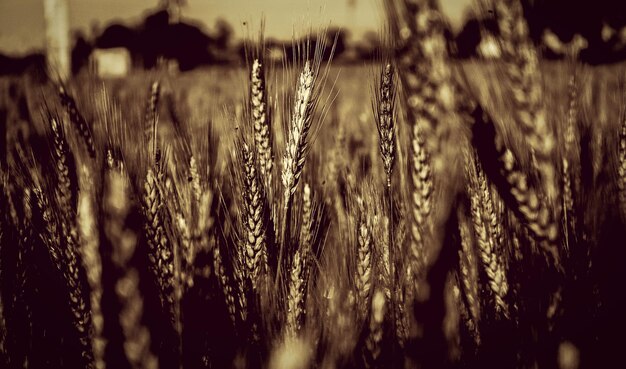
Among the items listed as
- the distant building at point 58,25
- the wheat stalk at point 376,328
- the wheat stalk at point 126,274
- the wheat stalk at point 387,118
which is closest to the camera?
the wheat stalk at point 126,274

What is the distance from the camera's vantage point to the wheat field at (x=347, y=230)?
1.46 feet

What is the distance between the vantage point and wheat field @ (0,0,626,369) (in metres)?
0.45

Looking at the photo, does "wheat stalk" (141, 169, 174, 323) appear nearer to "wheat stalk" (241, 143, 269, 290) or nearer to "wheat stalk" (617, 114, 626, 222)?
Answer: "wheat stalk" (241, 143, 269, 290)

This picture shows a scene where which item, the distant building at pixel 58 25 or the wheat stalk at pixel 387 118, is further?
the distant building at pixel 58 25

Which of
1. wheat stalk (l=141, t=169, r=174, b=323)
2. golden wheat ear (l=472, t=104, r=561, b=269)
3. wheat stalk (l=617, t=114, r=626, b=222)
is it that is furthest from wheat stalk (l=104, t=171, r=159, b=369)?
wheat stalk (l=617, t=114, r=626, b=222)

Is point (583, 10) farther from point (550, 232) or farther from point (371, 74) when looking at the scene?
point (550, 232)

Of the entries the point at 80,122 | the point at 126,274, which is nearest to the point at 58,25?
the point at 80,122

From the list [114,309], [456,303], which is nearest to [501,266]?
[456,303]

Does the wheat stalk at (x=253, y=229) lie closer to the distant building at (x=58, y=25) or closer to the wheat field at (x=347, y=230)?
the wheat field at (x=347, y=230)

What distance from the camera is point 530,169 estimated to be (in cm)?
50

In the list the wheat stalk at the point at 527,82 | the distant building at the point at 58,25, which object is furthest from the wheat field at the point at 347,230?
the distant building at the point at 58,25

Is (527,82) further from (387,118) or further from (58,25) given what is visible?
(58,25)

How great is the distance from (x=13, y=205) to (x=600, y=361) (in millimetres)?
989

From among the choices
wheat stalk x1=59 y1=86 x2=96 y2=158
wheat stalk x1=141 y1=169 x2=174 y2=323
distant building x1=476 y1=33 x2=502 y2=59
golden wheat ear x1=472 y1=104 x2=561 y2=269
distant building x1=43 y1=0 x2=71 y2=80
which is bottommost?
wheat stalk x1=141 y1=169 x2=174 y2=323
